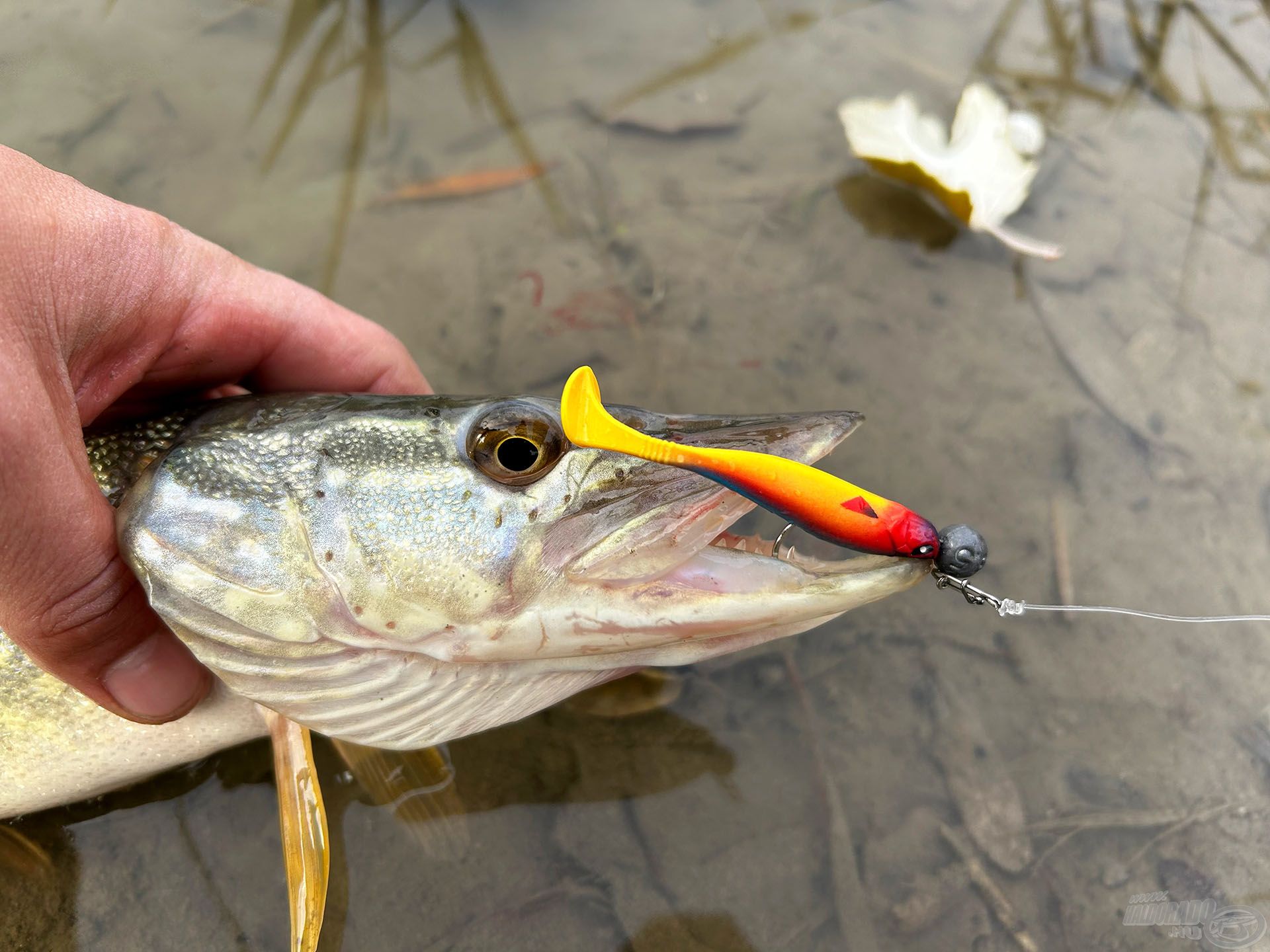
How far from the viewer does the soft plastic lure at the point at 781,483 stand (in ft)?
4.81

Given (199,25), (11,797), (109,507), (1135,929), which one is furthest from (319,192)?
(1135,929)

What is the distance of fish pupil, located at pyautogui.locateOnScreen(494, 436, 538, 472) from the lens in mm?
1727

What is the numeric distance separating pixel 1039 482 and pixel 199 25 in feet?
13.7

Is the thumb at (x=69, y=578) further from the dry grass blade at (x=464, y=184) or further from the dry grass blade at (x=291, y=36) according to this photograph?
the dry grass blade at (x=291, y=36)

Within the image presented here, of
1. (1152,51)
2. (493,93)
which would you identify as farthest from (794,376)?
(1152,51)

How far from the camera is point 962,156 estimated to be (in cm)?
325

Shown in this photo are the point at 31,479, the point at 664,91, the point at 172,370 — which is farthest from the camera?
the point at 664,91

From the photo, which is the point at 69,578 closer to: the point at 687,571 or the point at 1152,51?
the point at 687,571

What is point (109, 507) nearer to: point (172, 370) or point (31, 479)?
point (31, 479)

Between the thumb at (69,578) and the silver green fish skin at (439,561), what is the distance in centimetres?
10

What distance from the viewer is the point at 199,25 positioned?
3797mm

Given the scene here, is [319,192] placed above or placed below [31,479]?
below

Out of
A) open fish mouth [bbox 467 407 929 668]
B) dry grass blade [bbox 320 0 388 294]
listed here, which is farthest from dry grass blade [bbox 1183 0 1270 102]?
dry grass blade [bbox 320 0 388 294]

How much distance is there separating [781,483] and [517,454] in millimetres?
589
